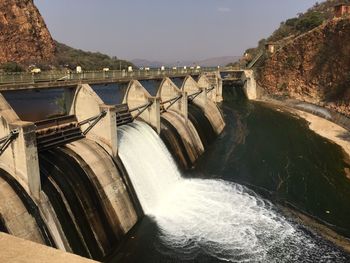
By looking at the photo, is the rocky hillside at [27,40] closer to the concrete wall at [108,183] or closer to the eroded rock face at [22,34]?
the eroded rock face at [22,34]

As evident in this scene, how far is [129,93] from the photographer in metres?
37.6

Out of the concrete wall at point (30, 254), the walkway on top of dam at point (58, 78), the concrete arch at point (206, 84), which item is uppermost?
the walkway on top of dam at point (58, 78)

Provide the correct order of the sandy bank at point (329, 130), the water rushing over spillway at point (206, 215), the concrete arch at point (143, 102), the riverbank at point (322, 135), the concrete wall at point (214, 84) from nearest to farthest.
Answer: the water rushing over spillway at point (206, 215) → the riverbank at point (322, 135) → the concrete arch at point (143, 102) → the sandy bank at point (329, 130) → the concrete wall at point (214, 84)

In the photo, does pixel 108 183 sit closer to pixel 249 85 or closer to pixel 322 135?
pixel 322 135

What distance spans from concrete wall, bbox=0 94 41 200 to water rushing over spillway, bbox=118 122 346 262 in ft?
28.3

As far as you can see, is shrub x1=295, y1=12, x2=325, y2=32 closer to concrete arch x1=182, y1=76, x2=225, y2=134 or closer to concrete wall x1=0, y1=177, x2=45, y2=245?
concrete arch x1=182, y1=76, x2=225, y2=134

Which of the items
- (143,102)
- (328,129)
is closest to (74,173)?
(143,102)

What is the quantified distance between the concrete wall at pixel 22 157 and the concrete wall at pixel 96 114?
7895mm

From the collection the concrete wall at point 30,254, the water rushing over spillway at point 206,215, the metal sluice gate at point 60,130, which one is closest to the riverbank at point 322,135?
the water rushing over spillway at point 206,215

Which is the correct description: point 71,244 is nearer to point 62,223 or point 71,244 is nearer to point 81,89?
point 62,223

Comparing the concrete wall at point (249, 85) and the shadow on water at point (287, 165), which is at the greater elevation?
the concrete wall at point (249, 85)

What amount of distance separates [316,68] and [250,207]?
54.4 m

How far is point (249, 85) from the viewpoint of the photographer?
89.5m

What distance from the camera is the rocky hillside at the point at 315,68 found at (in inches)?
2514
